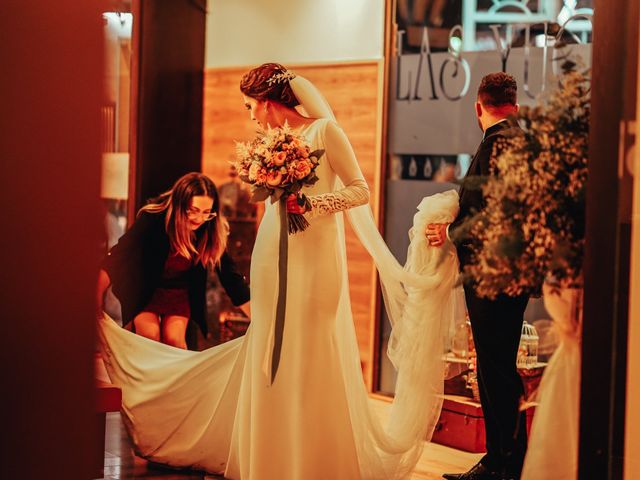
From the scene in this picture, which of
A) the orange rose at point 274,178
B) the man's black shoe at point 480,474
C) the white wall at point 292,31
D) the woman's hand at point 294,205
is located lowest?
the man's black shoe at point 480,474

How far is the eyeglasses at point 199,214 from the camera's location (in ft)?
15.8

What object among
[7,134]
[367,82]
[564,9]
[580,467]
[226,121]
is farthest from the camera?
[226,121]

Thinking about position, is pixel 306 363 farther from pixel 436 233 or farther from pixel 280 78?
pixel 280 78

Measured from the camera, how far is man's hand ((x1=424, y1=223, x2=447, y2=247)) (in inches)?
167

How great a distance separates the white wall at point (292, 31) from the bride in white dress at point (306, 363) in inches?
85.5

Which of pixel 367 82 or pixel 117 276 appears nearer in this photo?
pixel 117 276

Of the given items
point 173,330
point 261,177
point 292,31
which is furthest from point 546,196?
point 292,31

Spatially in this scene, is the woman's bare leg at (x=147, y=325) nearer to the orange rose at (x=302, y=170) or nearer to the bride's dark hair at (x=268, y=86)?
the bride's dark hair at (x=268, y=86)

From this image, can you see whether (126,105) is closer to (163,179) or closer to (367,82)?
(163,179)

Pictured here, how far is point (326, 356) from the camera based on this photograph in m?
4.06

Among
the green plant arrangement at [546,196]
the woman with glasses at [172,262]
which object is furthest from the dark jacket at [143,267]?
the green plant arrangement at [546,196]

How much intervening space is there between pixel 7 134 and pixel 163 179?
3.58 m

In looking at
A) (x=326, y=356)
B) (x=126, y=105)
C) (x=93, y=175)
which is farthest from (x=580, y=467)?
(x=126, y=105)

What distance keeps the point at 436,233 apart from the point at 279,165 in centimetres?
83
